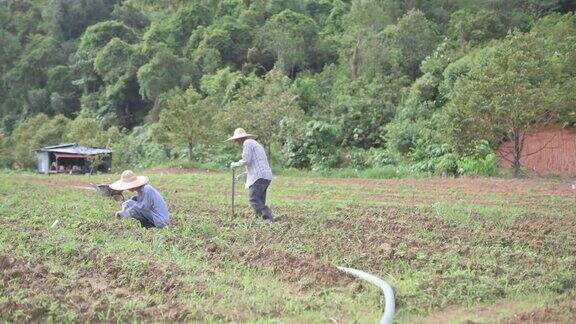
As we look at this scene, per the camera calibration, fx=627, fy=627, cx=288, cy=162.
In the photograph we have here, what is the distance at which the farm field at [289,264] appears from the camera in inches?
180

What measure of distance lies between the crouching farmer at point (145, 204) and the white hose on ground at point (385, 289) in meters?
3.44

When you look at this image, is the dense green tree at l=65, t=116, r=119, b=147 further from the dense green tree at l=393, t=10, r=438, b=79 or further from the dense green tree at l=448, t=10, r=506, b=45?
the dense green tree at l=448, t=10, r=506, b=45

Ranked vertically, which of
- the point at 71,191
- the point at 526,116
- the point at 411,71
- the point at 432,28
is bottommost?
the point at 71,191

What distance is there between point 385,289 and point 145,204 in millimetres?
4344

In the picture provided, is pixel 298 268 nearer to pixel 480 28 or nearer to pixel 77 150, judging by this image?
pixel 77 150

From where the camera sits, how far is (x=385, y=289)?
15.9 feet

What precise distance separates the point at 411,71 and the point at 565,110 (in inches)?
545

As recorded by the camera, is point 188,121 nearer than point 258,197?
No

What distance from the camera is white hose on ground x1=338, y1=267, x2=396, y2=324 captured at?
4.29 meters

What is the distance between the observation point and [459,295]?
4.97 m

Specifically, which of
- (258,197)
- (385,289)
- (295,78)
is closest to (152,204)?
(258,197)

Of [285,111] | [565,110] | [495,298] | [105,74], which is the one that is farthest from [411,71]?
[495,298]

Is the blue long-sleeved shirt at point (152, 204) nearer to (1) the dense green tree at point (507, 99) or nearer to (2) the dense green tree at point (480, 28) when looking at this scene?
(1) the dense green tree at point (507, 99)

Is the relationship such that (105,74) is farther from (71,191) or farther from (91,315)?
(91,315)
